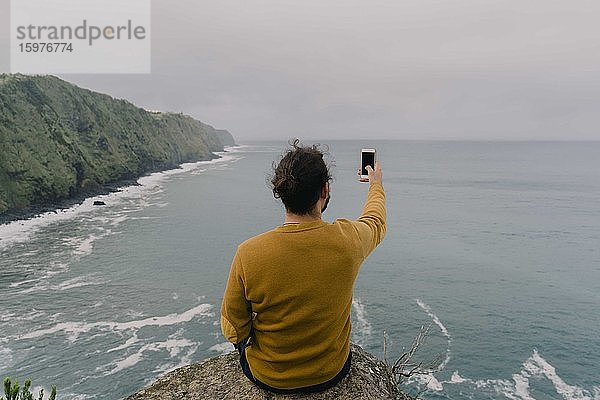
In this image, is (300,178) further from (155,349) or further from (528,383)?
(528,383)

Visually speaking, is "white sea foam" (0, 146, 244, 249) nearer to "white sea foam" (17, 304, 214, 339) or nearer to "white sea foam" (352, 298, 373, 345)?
"white sea foam" (17, 304, 214, 339)

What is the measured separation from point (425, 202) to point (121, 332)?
2366 inches

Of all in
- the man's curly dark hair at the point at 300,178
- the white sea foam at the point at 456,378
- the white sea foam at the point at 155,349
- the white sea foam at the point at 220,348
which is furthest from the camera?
the white sea foam at the point at 220,348

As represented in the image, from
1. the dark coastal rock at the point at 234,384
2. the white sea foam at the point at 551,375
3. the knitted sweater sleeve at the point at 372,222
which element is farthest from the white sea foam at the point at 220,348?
the knitted sweater sleeve at the point at 372,222

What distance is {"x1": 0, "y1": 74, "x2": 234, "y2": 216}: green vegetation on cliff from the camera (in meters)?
63.9

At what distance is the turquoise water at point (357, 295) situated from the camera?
24.0 metres

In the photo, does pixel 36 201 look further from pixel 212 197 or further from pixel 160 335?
pixel 160 335

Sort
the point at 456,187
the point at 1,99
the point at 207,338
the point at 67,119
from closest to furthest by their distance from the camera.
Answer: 1. the point at 207,338
2. the point at 1,99
3. the point at 67,119
4. the point at 456,187

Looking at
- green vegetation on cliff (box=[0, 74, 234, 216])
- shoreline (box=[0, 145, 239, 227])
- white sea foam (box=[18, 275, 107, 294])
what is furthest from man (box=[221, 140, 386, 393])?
green vegetation on cliff (box=[0, 74, 234, 216])

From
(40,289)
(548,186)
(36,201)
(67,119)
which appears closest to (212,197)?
(36,201)

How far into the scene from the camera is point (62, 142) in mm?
77875

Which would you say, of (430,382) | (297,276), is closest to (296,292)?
(297,276)

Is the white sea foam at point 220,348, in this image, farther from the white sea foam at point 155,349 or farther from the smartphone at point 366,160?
the smartphone at point 366,160

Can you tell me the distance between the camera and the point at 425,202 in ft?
253
